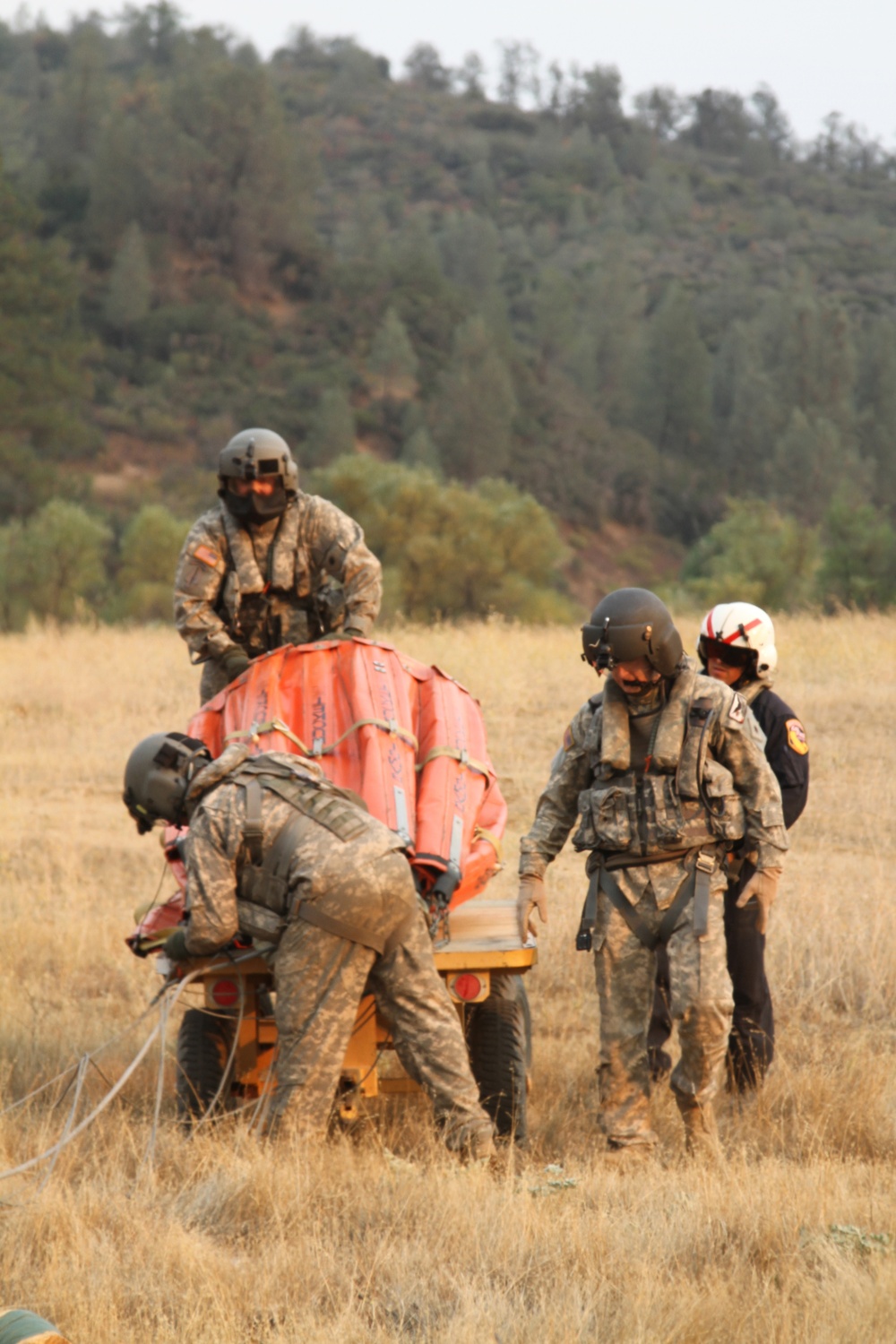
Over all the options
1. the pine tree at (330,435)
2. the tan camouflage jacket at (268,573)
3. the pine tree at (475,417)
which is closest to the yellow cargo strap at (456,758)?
the tan camouflage jacket at (268,573)

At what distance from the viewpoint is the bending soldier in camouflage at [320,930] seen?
5.30 meters

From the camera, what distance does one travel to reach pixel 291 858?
536 cm

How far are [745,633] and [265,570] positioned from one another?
109 inches

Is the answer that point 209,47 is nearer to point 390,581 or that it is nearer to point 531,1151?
point 390,581

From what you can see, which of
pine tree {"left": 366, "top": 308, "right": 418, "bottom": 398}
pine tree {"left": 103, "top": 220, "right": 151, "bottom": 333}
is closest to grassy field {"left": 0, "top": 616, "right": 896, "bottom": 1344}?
pine tree {"left": 366, "top": 308, "right": 418, "bottom": 398}

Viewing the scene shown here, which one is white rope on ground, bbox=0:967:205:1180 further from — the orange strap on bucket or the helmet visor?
the helmet visor

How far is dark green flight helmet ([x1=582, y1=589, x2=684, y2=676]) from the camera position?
5402mm

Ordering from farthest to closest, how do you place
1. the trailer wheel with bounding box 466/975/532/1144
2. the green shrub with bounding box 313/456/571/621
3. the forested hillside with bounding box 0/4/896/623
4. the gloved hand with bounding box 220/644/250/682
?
the forested hillside with bounding box 0/4/896/623, the green shrub with bounding box 313/456/571/621, the gloved hand with bounding box 220/644/250/682, the trailer wheel with bounding box 466/975/532/1144

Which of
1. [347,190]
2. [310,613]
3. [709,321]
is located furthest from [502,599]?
[347,190]

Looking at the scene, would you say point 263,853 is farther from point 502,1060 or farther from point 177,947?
point 502,1060

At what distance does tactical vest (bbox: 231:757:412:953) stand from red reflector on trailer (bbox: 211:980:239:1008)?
36 centimetres

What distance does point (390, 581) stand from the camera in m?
30.9

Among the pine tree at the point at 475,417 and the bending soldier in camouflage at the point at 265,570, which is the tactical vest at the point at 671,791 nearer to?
the bending soldier in camouflage at the point at 265,570

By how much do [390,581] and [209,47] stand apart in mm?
70344
